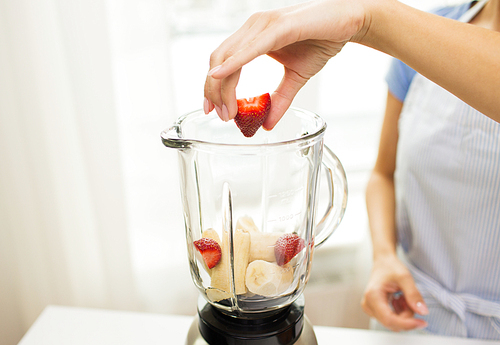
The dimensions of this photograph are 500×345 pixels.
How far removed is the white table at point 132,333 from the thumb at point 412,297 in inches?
5.1

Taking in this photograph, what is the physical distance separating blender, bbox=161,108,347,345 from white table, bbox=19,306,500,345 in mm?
144

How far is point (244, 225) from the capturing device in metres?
0.51

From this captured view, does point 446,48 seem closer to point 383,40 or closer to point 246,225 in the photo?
point 383,40

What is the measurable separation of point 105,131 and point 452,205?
0.84 meters

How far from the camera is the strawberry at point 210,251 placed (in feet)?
1.62

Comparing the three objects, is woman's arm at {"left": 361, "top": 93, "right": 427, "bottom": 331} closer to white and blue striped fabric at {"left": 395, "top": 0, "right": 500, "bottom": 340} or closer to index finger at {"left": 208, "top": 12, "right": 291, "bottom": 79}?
white and blue striped fabric at {"left": 395, "top": 0, "right": 500, "bottom": 340}

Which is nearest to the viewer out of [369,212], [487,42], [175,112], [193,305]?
[487,42]

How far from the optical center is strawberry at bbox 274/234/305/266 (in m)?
0.49

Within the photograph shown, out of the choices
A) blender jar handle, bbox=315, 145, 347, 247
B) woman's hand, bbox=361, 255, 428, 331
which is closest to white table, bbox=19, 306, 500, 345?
woman's hand, bbox=361, 255, 428, 331

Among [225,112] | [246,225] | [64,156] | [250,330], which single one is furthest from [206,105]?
[64,156]

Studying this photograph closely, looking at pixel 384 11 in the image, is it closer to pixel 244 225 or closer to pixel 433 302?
pixel 244 225

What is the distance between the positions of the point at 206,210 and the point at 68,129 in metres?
0.67

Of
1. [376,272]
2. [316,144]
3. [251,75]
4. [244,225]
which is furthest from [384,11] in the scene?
[251,75]

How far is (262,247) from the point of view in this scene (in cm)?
49
